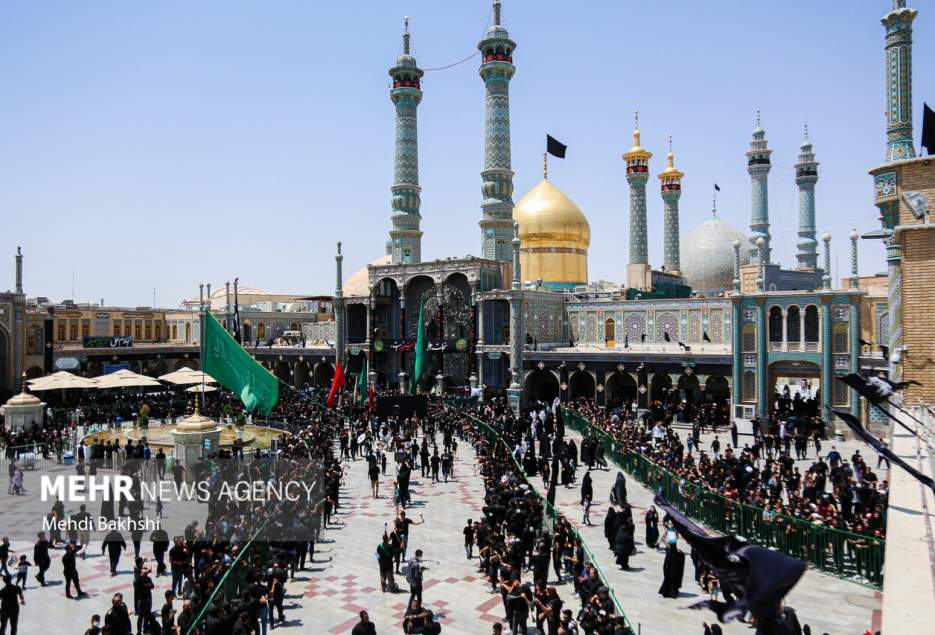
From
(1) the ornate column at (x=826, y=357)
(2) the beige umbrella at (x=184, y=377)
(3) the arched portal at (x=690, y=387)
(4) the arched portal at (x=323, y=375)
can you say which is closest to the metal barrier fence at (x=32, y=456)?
(2) the beige umbrella at (x=184, y=377)

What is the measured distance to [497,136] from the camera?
4753 cm

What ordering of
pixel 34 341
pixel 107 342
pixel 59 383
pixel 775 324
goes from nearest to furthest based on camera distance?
pixel 775 324
pixel 59 383
pixel 34 341
pixel 107 342

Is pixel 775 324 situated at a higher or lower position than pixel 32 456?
higher

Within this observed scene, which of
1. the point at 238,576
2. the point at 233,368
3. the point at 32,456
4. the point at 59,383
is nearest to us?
the point at 238,576

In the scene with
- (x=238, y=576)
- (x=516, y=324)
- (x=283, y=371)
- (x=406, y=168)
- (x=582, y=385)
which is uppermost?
(x=406, y=168)

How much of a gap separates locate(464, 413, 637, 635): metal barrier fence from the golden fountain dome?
1987 centimetres

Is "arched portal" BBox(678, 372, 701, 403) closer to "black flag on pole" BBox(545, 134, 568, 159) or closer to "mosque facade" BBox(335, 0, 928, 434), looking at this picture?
"mosque facade" BBox(335, 0, 928, 434)

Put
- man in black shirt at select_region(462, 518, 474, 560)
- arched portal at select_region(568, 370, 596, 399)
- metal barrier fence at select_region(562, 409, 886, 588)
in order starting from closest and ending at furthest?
metal barrier fence at select_region(562, 409, 886, 588) < man in black shirt at select_region(462, 518, 474, 560) < arched portal at select_region(568, 370, 596, 399)

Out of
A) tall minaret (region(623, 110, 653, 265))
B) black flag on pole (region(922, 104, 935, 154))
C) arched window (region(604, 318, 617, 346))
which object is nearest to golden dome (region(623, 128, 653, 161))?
tall minaret (region(623, 110, 653, 265))

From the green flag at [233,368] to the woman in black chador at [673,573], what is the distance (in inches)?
459

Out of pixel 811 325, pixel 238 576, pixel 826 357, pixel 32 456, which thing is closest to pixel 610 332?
pixel 811 325

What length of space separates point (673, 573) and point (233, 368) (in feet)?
41.5

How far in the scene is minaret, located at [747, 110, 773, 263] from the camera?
5625cm

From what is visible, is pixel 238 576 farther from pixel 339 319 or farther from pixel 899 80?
pixel 339 319
